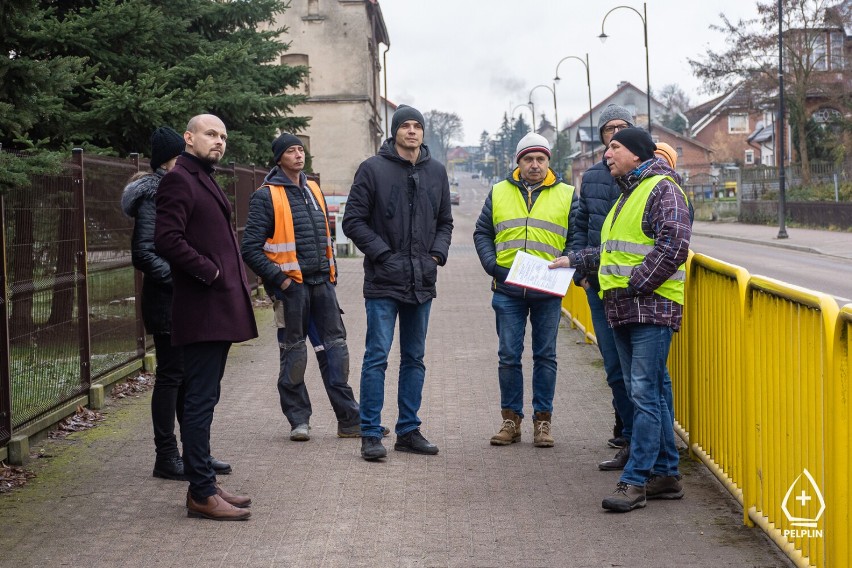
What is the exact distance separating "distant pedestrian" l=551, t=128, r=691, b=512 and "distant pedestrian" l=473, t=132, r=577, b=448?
134 cm

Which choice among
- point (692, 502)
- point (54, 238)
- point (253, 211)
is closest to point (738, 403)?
point (692, 502)

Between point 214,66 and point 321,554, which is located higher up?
point 214,66

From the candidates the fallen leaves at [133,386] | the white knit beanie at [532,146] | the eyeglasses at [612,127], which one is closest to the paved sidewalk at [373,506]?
the fallen leaves at [133,386]

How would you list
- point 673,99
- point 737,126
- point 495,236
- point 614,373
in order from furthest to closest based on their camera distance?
point 673,99 < point 737,126 < point 495,236 < point 614,373

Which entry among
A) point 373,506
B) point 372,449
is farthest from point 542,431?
point 373,506

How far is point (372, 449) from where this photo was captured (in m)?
A: 7.12

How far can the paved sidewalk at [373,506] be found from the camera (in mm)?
5152

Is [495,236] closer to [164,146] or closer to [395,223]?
[395,223]

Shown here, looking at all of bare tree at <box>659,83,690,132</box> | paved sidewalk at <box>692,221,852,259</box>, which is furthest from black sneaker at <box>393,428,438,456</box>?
bare tree at <box>659,83,690,132</box>

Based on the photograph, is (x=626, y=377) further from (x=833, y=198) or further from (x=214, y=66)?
(x=833, y=198)

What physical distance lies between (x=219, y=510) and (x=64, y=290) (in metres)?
3.51

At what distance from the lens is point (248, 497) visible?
6.09 metres

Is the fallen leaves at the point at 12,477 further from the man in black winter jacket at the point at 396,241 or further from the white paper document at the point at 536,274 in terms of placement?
the white paper document at the point at 536,274

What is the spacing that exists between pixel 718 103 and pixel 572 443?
105 metres
